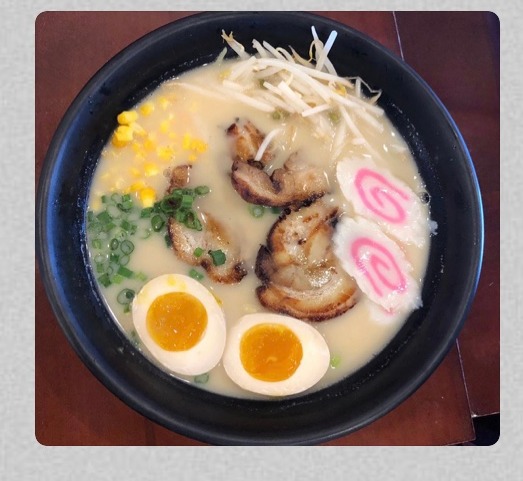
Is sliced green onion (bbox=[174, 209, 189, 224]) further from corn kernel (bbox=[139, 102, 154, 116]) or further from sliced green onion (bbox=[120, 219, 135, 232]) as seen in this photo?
corn kernel (bbox=[139, 102, 154, 116])

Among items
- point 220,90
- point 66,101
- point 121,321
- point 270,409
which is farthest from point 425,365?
point 66,101

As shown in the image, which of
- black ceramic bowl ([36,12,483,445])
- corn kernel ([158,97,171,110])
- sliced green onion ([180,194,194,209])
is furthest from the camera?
corn kernel ([158,97,171,110])

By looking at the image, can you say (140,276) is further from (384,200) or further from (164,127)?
(384,200)

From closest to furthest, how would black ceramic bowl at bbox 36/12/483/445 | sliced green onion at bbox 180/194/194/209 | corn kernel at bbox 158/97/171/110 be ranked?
black ceramic bowl at bbox 36/12/483/445 → sliced green onion at bbox 180/194/194/209 → corn kernel at bbox 158/97/171/110

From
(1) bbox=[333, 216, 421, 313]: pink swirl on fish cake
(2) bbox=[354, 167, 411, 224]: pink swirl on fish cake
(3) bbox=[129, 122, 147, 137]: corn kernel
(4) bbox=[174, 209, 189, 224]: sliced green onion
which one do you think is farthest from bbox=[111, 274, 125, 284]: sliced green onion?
(2) bbox=[354, 167, 411, 224]: pink swirl on fish cake

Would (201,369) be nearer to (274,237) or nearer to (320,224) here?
(274,237)

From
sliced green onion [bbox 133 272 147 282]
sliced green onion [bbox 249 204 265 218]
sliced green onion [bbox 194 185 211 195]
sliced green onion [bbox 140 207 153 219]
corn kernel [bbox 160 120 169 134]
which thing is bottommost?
sliced green onion [bbox 133 272 147 282]
